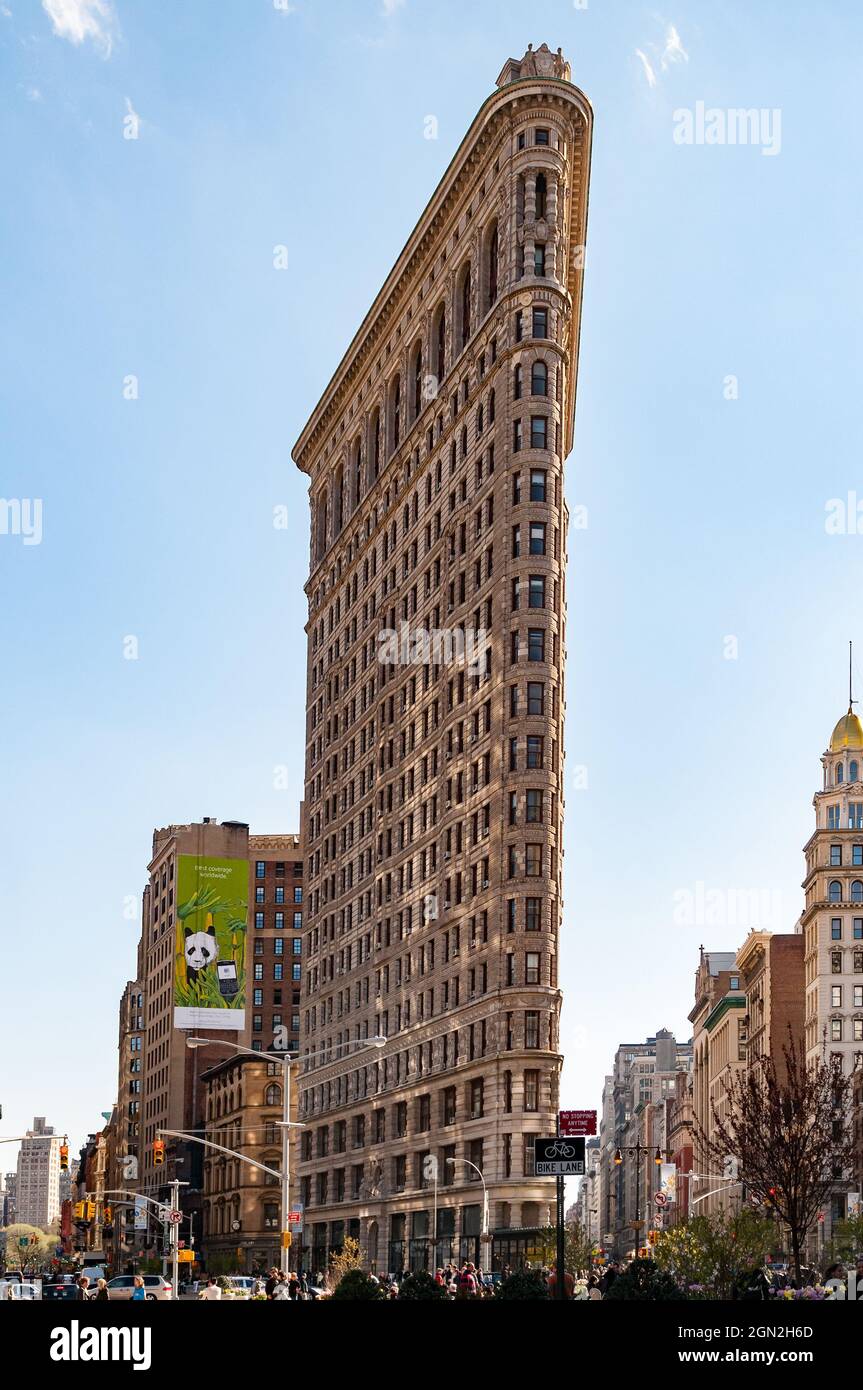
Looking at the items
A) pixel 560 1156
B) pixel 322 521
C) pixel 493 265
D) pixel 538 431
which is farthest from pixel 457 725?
pixel 560 1156

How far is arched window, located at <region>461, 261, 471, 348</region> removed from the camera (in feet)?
364

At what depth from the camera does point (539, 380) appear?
98438 mm

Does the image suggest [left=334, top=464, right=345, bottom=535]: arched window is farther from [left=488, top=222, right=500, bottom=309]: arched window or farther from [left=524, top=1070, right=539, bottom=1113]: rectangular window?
[left=524, top=1070, right=539, bottom=1113]: rectangular window

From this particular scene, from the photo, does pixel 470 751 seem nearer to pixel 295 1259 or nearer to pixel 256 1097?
pixel 295 1259

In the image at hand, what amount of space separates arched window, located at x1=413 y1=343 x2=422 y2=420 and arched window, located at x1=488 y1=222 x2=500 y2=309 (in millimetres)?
14207

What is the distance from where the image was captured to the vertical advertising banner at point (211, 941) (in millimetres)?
166125

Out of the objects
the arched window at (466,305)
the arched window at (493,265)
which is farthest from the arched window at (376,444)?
the arched window at (493,265)

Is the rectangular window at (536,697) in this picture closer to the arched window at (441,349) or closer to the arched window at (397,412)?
the arched window at (441,349)

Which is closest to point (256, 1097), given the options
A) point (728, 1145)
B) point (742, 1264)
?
point (728, 1145)

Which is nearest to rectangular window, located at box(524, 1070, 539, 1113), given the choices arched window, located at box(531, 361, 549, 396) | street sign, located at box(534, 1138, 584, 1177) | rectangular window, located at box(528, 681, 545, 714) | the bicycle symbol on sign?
rectangular window, located at box(528, 681, 545, 714)

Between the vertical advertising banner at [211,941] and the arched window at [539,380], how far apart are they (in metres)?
81.2

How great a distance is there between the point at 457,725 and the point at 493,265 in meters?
28.9
